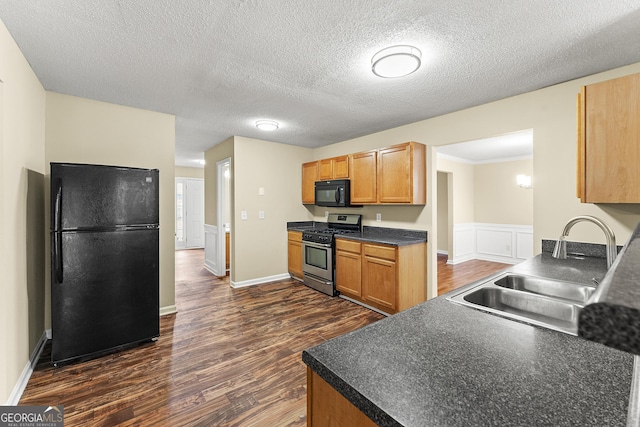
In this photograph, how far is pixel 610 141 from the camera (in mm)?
1867

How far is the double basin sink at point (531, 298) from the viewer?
4.57 ft

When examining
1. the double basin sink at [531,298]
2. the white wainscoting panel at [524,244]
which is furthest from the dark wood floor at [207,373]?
the white wainscoting panel at [524,244]

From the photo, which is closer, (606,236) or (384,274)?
(606,236)

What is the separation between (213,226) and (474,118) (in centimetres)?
452

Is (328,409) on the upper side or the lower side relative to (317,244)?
lower

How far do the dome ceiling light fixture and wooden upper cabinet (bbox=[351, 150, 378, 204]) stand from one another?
1229mm

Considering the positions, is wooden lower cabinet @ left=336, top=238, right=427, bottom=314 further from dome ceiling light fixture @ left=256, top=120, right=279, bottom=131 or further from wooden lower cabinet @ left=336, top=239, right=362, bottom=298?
dome ceiling light fixture @ left=256, top=120, right=279, bottom=131

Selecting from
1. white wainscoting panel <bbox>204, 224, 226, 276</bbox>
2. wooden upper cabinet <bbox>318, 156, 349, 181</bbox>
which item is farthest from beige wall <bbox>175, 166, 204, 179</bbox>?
wooden upper cabinet <bbox>318, 156, 349, 181</bbox>

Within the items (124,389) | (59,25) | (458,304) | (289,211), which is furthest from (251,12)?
(289,211)

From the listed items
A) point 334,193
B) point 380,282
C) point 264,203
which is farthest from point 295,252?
point 380,282

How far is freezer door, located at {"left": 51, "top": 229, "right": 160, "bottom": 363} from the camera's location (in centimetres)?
232

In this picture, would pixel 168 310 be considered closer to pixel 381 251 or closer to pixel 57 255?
pixel 57 255

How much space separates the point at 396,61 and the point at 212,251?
186 inches

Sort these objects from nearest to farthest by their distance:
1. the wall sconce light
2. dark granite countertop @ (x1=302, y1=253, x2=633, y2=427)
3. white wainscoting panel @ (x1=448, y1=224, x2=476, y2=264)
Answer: dark granite countertop @ (x1=302, y1=253, x2=633, y2=427) < the wall sconce light < white wainscoting panel @ (x1=448, y1=224, x2=476, y2=264)
